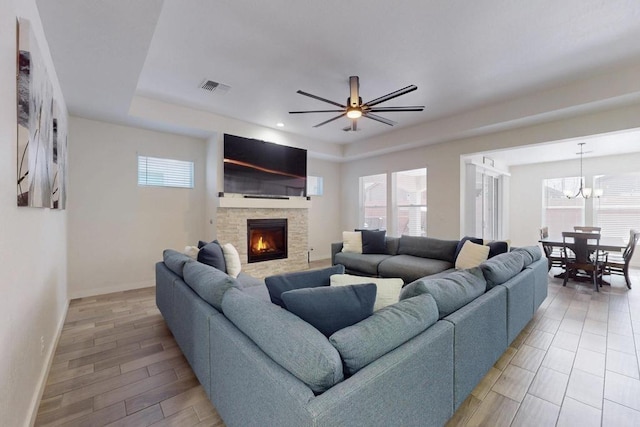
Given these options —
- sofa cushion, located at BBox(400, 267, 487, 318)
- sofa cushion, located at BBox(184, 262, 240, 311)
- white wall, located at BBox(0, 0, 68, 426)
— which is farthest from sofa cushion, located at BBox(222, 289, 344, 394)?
white wall, located at BBox(0, 0, 68, 426)

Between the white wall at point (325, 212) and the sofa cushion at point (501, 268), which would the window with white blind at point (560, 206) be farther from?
the sofa cushion at point (501, 268)

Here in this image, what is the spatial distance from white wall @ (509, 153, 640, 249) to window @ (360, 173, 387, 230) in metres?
4.32

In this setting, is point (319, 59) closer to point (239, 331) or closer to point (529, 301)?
point (239, 331)

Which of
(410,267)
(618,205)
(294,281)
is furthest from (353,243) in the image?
(618,205)

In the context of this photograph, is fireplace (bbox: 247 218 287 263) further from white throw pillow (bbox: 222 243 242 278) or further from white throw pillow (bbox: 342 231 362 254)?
white throw pillow (bbox: 222 243 242 278)

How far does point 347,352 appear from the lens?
1122 millimetres

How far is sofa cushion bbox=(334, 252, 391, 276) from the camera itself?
14.4ft

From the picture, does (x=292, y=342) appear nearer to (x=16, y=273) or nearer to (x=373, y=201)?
(x=16, y=273)

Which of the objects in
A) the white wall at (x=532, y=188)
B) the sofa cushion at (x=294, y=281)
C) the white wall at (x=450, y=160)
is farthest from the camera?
the white wall at (x=532, y=188)

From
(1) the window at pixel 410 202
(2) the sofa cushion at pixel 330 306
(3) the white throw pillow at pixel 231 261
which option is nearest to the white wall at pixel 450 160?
(1) the window at pixel 410 202

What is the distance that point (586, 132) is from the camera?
3957 mm

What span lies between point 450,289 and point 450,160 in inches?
171

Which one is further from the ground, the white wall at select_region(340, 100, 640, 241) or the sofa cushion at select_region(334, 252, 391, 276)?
the white wall at select_region(340, 100, 640, 241)

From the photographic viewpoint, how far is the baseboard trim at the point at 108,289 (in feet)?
13.1
